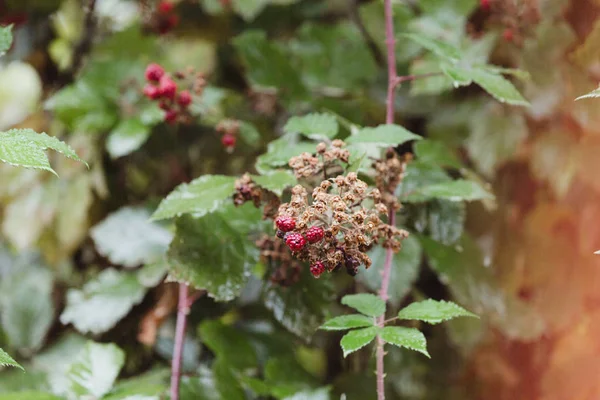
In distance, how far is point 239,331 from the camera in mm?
933

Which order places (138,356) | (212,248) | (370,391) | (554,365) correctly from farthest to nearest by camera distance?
1. (554,365)
2. (138,356)
3. (370,391)
4. (212,248)

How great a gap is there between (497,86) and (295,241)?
0.38m

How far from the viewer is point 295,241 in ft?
1.65

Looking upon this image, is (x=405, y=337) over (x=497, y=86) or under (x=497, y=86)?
under

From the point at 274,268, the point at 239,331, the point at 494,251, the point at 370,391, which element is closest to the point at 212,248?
the point at 274,268

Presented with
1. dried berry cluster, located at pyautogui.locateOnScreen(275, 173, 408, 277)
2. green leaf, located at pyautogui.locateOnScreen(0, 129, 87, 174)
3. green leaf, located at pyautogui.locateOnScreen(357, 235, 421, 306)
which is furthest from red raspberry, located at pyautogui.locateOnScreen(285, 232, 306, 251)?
green leaf, located at pyautogui.locateOnScreen(357, 235, 421, 306)

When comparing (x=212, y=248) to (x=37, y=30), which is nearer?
(x=212, y=248)

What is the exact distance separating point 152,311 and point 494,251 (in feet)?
2.31

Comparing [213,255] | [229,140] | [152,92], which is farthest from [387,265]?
[152,92]

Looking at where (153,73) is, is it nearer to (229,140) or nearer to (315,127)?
(229,140)

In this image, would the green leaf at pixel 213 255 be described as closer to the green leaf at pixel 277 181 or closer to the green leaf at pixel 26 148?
the green leaf at pixel 277 181

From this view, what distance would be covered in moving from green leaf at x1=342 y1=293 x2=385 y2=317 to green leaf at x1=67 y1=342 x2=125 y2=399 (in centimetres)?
36

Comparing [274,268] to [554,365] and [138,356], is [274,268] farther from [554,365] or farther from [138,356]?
[554,365]

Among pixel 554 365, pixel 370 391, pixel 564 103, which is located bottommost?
pixel 554 365
